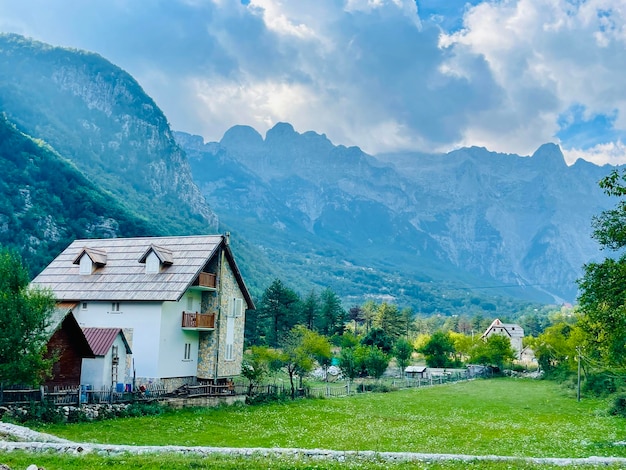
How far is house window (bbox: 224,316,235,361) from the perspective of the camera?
4602 cm

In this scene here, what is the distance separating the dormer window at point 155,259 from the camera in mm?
42594

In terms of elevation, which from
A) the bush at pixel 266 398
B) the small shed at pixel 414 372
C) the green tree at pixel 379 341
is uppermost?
the green tree at pixel 379 341

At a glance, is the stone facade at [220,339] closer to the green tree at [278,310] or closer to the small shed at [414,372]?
the green tree at [278,310]

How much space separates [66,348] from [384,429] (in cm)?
1795

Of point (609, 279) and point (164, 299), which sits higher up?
point (609, 279)

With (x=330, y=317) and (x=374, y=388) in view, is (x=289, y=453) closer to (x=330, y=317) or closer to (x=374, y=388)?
(x=374, y=388)

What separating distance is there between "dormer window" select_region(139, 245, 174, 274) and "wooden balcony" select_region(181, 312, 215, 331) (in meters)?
3.89

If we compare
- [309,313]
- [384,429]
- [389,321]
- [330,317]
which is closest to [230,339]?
[384,429]

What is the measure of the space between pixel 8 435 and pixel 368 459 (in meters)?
12.5

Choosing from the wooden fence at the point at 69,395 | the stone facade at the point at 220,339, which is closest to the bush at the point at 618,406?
the stone facade at the point at 220,339

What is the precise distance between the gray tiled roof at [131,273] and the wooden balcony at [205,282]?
3.64 feet

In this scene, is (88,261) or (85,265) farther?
(85,265)

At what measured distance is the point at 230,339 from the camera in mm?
46438

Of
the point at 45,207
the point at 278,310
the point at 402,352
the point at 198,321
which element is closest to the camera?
the point at 198,321
